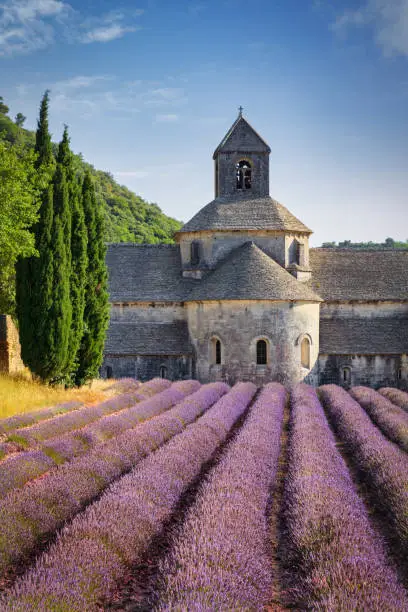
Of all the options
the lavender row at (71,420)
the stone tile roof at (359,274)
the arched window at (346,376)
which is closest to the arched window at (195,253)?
the stone tile roof at (359,274)

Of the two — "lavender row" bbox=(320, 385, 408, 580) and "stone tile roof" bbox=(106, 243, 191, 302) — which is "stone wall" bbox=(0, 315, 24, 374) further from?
"stone tile roof" bbox=(106, 243, 191, 302)

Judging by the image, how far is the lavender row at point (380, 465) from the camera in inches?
316

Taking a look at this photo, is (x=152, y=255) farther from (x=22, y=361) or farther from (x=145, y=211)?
(x=145, y=211)

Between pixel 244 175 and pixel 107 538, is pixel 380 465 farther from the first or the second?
pixel 244 175

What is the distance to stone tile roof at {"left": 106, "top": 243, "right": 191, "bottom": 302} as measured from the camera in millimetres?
30609

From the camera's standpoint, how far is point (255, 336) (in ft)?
90.5

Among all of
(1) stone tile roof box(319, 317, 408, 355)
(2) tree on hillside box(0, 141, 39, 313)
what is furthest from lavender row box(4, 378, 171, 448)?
(1) stone tile roof box(319, 317, 408, 355)

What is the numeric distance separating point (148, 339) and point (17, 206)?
40.5ft

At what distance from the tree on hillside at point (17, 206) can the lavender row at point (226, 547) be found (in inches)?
421

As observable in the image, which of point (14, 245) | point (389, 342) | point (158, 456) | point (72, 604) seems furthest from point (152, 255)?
point (72, 604)

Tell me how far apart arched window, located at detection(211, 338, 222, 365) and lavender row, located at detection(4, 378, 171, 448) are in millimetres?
8035

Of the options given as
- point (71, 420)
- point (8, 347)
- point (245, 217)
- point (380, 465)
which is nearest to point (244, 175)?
point (245, 217)

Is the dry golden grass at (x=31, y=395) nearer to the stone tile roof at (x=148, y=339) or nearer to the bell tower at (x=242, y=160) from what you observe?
the stone tile roof at (x=148, y=339)

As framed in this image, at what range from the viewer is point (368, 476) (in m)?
10.6
